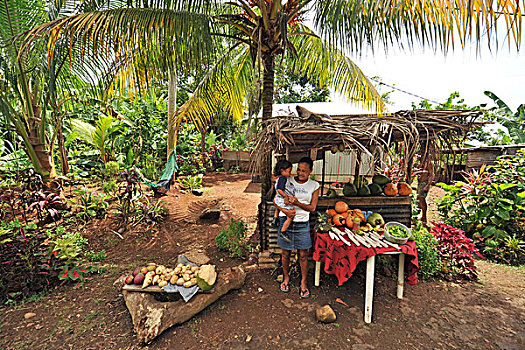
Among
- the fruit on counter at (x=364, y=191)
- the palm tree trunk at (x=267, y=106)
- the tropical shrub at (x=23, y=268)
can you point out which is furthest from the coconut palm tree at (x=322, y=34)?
the tropical shrub at (x=23, y=268)

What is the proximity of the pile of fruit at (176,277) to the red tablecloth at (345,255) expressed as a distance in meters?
1.35

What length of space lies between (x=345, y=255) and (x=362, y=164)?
3.75 ft

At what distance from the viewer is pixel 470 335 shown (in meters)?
2.79

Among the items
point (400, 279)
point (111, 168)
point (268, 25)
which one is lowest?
point (400, 279)

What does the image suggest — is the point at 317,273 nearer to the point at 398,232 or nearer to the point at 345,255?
the point at 345,255

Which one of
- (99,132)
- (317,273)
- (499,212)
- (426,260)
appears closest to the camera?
(317,273)

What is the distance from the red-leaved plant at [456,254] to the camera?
392 cm

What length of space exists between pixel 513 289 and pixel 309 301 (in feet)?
9.08

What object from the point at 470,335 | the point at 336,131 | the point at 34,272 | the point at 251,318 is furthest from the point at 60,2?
the point at 470,335

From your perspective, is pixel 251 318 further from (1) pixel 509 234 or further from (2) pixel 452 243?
(1) pixel 509 234

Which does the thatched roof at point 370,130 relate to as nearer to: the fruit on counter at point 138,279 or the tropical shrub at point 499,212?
the fruit on counter at point 138,279

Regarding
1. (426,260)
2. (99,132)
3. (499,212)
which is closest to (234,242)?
(426,260)

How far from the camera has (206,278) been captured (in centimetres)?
313

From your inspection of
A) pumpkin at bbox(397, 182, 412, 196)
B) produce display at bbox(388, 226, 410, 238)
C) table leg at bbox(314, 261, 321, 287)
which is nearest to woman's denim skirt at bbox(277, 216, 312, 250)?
table leg at bbox(314, 261, 321, 287)
